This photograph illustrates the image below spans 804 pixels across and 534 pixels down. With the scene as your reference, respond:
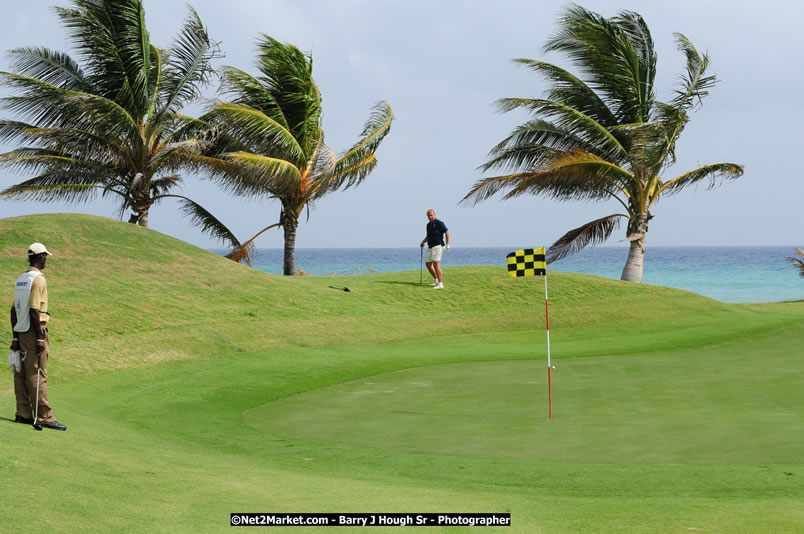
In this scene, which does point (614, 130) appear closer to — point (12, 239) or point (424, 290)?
point (424, 290)

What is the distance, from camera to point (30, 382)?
871 centimetres

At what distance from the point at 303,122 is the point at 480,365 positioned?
18.1m

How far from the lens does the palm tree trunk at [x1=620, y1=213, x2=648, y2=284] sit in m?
31.3

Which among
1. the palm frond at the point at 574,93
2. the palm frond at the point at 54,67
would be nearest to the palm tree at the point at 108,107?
the palm frond at the point at 54,67

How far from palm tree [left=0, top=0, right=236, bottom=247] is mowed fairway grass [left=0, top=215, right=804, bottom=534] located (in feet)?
14.1

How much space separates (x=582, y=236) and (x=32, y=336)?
2454cm

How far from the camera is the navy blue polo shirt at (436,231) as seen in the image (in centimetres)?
2330

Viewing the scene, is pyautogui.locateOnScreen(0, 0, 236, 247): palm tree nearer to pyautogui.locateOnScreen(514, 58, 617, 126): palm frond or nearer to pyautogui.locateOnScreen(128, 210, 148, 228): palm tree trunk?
pyautogui.locateOnScreen(128, 210, 148, 228): palm tree trunk

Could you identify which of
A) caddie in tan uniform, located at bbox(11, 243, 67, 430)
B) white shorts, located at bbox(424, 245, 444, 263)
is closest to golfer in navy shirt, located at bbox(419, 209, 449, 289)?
white shorts, located at bbox(424, 245, 444, 263)

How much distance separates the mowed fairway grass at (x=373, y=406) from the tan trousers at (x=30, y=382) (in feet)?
1.24

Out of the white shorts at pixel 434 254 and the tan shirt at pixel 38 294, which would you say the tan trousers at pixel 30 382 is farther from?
the white shorts at pixel 434 254

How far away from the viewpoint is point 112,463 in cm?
725

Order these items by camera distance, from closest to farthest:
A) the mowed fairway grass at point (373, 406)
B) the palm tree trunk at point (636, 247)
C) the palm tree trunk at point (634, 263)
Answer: the mowed fairway grass at point (373, 406) < the palm tree trunk at point (636, 247) < the palm tree trunk at point (634, 263)

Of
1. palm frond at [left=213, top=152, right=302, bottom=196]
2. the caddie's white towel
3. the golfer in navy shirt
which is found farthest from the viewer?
palm frond at [left=213, top=152, right=302, bottom=196]
